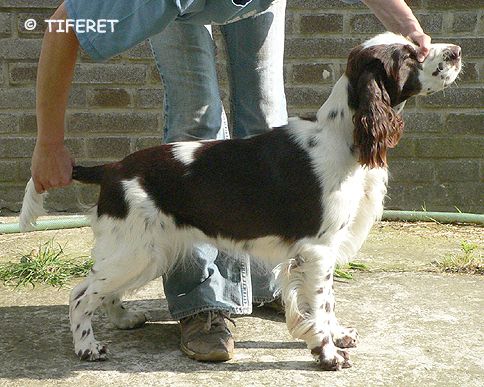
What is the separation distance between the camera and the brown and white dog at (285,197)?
364cm

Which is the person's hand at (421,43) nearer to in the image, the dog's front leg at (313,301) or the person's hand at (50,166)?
the dog's front leg at (313,301)

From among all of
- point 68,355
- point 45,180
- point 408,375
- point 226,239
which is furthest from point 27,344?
point 408,375

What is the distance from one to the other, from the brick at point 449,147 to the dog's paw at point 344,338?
3.04 meters

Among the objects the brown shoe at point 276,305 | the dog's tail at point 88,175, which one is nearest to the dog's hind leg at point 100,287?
the dog's tail at point 88,175

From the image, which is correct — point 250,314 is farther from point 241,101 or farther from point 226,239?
point 241,101

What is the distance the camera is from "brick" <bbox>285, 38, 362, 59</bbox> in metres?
6.54

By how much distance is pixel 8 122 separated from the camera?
6.57 meters

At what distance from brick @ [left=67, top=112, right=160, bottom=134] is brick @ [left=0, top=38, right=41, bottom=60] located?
0.59 m

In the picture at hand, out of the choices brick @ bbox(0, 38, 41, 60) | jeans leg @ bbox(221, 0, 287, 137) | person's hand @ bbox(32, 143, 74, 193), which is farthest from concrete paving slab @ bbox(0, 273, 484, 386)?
brick @ bbox(0, 38, 41, 60)

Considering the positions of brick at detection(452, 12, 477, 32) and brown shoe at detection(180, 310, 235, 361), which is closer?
brown shoe at detection(180, 310, 235, 361)

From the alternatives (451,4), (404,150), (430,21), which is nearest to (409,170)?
(404,150)

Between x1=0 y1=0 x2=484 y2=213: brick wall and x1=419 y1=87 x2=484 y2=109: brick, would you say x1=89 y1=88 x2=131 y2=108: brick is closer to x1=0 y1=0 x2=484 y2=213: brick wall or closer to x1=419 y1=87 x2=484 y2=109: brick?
x1=0 y1=0 x2=484 y2=213: brick wall

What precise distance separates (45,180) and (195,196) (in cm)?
66

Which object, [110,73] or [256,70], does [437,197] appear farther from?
[256,70]
